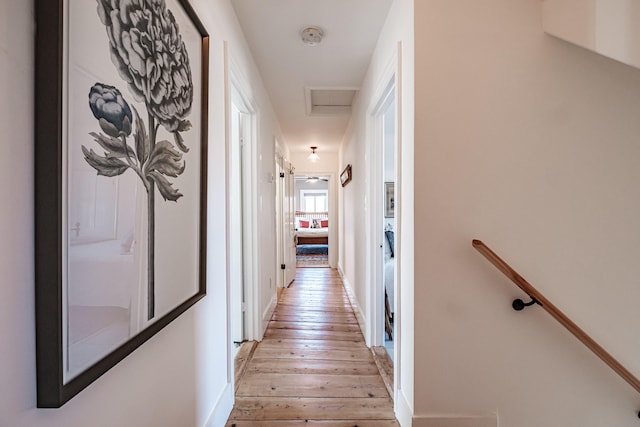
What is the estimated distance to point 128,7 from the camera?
738 millimetres

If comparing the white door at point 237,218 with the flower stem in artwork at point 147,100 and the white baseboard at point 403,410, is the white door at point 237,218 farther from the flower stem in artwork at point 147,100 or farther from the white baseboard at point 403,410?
the white baseboard at point 403,410

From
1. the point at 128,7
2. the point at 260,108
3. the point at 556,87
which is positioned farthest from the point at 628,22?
the point at 260,108

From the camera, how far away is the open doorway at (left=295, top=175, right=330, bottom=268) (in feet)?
21.8

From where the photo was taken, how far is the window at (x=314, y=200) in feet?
36.7

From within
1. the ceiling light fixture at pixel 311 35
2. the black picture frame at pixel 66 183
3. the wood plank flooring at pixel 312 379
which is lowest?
the wood plank flooring at pixel 312 379

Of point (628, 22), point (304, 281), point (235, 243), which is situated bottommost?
point (304, 281)

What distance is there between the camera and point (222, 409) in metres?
1.51

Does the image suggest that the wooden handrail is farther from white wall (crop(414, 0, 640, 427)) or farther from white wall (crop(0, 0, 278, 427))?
white wall (crop(0, 0, 278, 427))

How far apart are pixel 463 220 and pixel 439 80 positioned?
686 millimetres

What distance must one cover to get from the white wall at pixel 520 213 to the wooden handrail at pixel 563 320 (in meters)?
0.07

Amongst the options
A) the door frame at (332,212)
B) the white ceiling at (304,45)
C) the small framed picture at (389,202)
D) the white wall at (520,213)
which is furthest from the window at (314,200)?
the white wall at (520,213)

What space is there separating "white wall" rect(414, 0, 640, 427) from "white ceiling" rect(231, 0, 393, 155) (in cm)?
77

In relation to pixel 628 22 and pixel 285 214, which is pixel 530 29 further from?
pixel 285 214

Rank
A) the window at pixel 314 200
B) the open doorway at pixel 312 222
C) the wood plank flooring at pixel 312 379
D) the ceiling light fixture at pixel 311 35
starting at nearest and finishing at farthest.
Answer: the wood plank flooring at pixel 312 379
the ceiling light fixture at pixel 311 35
the open doorway at pixel 312 222
the window at pixel 314 200
